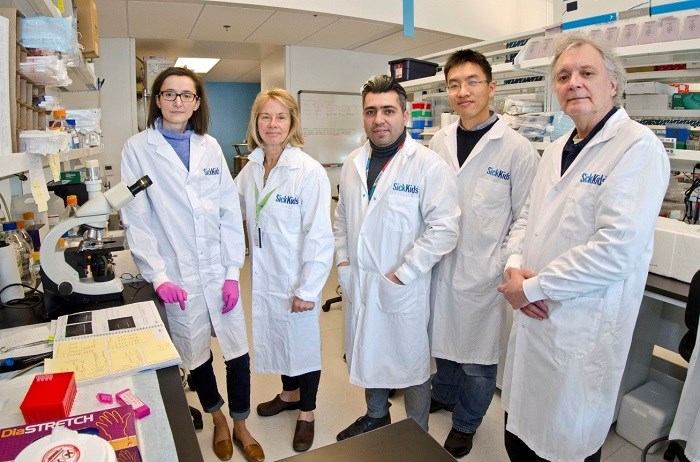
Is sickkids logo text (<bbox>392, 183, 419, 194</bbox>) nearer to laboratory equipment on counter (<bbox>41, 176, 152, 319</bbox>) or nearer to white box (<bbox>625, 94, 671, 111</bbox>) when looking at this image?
laboratory equipment on counter (<bbox>41, 176, 152, 319</bbox>)

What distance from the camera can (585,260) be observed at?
1215 millimetres

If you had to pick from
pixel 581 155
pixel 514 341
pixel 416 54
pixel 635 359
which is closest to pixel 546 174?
pixel 581 155

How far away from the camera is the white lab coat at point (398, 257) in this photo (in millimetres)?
1713

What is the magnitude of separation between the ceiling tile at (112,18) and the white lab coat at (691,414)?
410 cm

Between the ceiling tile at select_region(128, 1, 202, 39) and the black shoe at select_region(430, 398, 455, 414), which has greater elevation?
the ceiling tile at select_region(128, 1, 202, 39)

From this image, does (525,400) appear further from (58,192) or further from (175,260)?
(58,192)

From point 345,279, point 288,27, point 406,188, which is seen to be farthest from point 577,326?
point 288,27

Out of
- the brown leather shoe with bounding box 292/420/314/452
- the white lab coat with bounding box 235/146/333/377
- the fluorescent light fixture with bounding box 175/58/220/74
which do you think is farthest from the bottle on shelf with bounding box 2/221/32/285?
the fluorescent light fixture with bounding box 175/58/220/74

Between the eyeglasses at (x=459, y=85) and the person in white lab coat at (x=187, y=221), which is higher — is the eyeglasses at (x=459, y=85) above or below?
above

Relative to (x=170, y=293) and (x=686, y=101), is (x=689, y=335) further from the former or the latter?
(x=170, y=293)

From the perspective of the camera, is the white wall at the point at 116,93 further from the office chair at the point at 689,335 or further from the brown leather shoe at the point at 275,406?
the office chair at the point at 689,335

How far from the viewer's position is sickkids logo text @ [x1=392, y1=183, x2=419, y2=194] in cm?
174

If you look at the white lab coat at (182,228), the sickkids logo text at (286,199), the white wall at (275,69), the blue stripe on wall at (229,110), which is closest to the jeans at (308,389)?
the white lab coat at (182,228)

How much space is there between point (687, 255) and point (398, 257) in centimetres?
102
